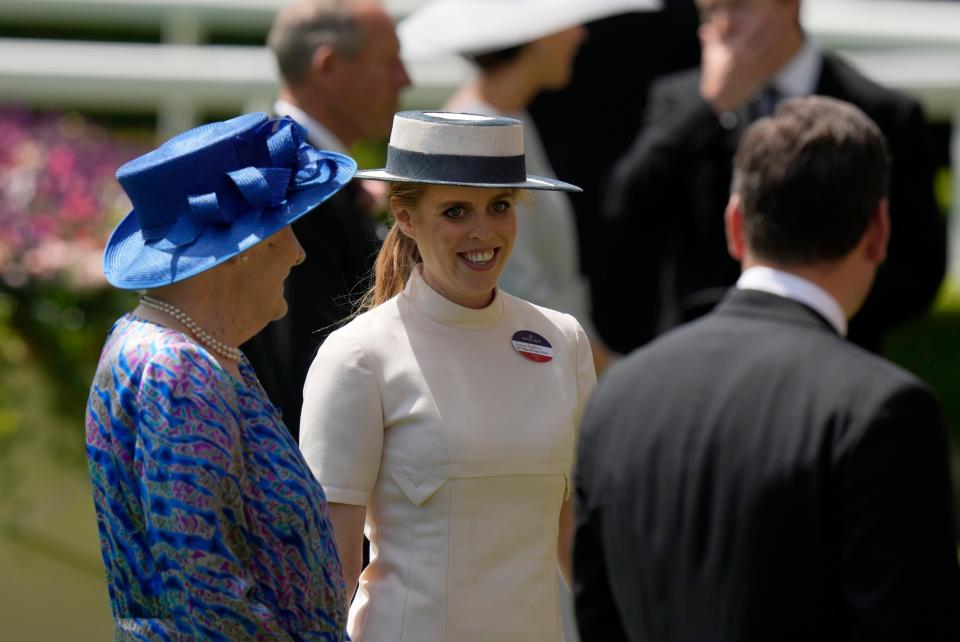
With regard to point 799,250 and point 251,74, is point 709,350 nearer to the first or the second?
A: point 799,250

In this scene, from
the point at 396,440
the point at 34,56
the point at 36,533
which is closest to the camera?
the point at 396,440

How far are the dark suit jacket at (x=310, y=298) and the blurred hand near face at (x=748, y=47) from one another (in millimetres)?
1391

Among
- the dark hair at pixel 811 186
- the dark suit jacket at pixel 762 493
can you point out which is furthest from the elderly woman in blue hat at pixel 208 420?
the dark hair at pixel 811 186

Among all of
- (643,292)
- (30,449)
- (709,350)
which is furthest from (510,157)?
(643,292)

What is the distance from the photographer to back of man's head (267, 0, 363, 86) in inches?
171

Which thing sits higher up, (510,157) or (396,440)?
(510,157)

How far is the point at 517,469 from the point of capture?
9.49ft

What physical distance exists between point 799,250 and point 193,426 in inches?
37.0

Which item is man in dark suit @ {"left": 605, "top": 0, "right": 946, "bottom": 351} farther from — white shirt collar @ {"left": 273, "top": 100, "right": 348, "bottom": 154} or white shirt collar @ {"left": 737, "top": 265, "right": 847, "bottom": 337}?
white shirt collar @ {"left": 737, "top": 265, "right": 847, "bottom": 337}

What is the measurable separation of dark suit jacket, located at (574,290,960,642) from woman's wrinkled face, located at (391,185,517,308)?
22.3 inches

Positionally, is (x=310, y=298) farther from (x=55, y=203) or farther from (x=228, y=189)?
(x=55, y=203)

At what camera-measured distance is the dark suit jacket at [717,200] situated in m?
4.63

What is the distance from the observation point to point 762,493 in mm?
2234

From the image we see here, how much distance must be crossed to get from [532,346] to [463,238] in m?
0.24
